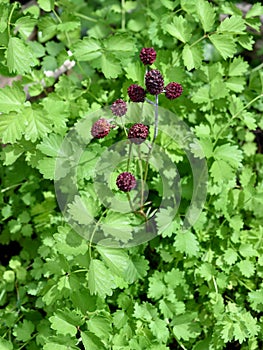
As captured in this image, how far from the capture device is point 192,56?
171 cm

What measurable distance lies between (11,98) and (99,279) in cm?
65

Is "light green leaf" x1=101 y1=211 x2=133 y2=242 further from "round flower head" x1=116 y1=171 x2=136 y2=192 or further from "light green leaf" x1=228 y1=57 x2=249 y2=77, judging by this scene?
"light green leaf" x1=228 y1=57 x2=249 y2=77

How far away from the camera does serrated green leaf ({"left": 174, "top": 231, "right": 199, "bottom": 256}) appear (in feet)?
5.82

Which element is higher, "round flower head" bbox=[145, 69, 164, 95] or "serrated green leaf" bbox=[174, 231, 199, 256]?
"round flower head" bbox=[145, 69, 164, 95]

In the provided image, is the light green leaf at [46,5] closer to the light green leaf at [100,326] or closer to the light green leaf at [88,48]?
the light green leaf at [88,48]

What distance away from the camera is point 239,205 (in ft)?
6.43

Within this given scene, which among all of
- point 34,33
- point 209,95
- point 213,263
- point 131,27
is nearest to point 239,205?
point 213,263

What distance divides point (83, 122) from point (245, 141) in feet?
2.92

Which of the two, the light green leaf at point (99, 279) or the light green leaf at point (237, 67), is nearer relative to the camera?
the light green leaf at point (99, 279)

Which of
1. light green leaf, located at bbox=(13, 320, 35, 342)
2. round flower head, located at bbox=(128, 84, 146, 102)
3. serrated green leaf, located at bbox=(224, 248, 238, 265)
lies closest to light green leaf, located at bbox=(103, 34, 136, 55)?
round flower head, located at bbox=(128, 84, 146, 102)

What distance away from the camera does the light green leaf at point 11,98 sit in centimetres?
163

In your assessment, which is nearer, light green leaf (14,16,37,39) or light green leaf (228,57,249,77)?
light green leaf (14,16,37,39)

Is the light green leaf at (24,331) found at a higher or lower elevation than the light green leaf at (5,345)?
lower

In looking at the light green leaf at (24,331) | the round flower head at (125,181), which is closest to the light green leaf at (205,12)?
the round flower head at (125,181)
